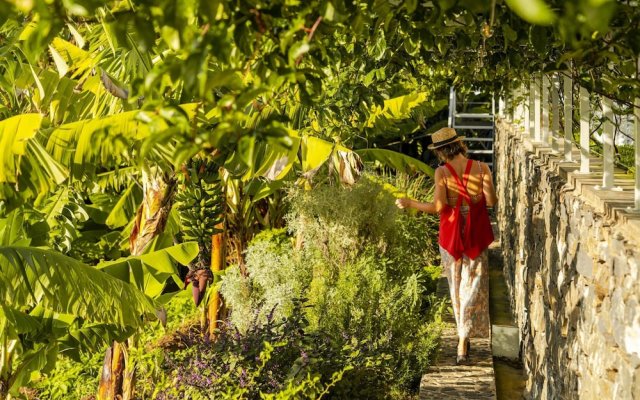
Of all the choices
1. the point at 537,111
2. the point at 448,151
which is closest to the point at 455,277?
the point at 448,151

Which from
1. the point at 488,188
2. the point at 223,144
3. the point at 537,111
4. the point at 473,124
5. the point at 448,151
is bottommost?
the point at 223,144

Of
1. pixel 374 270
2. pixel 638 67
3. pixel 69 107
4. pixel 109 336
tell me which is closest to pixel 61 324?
pixel 109 336

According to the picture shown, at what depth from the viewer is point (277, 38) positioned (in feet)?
6.66

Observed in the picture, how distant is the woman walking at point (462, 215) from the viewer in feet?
26.2

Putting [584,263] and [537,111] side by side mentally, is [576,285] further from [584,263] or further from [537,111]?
[537,111]

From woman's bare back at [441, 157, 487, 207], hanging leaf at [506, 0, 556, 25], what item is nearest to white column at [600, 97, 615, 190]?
hanging leaf at [506, 0, 556, 25]

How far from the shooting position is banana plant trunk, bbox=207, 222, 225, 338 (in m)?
10.6

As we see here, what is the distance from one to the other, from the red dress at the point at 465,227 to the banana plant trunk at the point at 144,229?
2331 millimetres

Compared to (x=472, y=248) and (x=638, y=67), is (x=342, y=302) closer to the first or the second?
(x=472, y=248)

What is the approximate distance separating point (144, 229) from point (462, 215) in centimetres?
265

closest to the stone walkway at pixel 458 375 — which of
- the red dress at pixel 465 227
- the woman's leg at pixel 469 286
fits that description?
the woman's leg at pixel 469 286

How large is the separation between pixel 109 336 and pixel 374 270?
2872mm

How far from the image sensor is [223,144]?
2133 mm

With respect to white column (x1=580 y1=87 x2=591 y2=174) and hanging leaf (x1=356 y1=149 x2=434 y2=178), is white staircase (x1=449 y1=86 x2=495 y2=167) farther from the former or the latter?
white column (x1=580 y1=87 x2=591 y2=174)
